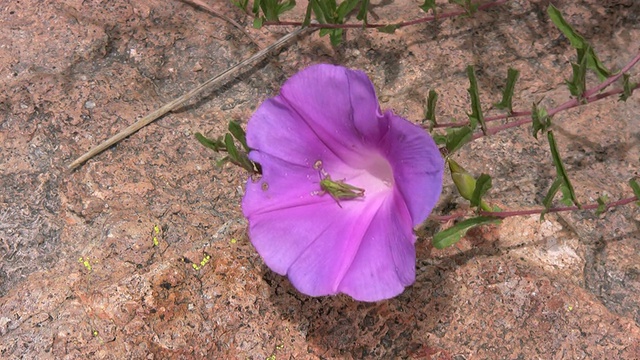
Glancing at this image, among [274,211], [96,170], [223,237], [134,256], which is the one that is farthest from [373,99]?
[96,170]

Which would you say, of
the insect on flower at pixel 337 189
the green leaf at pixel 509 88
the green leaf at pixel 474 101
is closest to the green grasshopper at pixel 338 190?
the insect on flower at pixel 337 189

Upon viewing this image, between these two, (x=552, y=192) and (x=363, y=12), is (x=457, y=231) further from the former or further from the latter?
(x=363, y=12)

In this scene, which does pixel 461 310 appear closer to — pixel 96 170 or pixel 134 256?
pixel 134 256

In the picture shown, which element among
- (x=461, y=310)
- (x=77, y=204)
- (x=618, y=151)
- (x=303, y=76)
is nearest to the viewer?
(x=303, y=76)

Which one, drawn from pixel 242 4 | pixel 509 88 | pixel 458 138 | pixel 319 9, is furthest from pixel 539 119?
pixel 242 4

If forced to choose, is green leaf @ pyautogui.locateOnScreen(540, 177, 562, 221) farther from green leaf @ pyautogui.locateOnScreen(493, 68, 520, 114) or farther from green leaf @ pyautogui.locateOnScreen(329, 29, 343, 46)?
green leaf @ pyautogui.locateOnScreen(329, 29, 343, 46)
